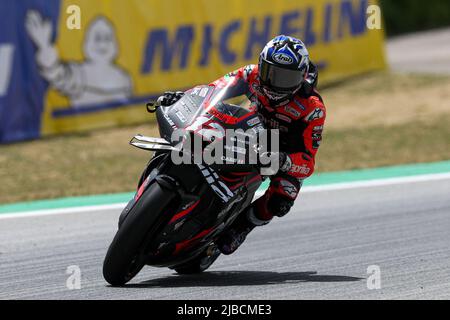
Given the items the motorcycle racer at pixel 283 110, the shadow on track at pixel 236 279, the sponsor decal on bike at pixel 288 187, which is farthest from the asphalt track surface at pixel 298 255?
the sponsor decal on bike at pixel 288 187

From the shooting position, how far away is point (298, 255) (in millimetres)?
7039

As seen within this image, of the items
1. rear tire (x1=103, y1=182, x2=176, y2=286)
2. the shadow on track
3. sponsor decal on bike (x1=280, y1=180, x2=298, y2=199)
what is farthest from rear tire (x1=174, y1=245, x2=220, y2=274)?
rear tire (x1=103, y1=182, x2=176, y2=286)

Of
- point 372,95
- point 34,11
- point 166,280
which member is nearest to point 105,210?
point 166,280

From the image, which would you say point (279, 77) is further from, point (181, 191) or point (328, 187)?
point (328, 187)

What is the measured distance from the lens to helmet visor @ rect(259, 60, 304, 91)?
5.86 metres

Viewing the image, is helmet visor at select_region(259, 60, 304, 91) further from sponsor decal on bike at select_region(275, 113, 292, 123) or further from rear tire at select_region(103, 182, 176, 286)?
rear tire at select_region(103, 182, 176, 286)

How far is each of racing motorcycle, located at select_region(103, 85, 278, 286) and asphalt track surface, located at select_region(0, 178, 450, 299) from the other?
0.78ft

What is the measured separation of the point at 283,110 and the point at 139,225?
4.20 ft

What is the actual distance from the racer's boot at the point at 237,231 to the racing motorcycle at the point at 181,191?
30 cm

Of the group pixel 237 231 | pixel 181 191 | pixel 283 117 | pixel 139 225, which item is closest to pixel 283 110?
pixel 283 117

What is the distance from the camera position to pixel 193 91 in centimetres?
598

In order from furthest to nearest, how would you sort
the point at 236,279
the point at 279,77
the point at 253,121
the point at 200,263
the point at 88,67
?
the point at 88,67
the point at 200,263
the point at 236,279
the point at 279,77
the point at 253,121

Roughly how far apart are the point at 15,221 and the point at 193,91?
322cm

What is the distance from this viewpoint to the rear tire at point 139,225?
5516mm
